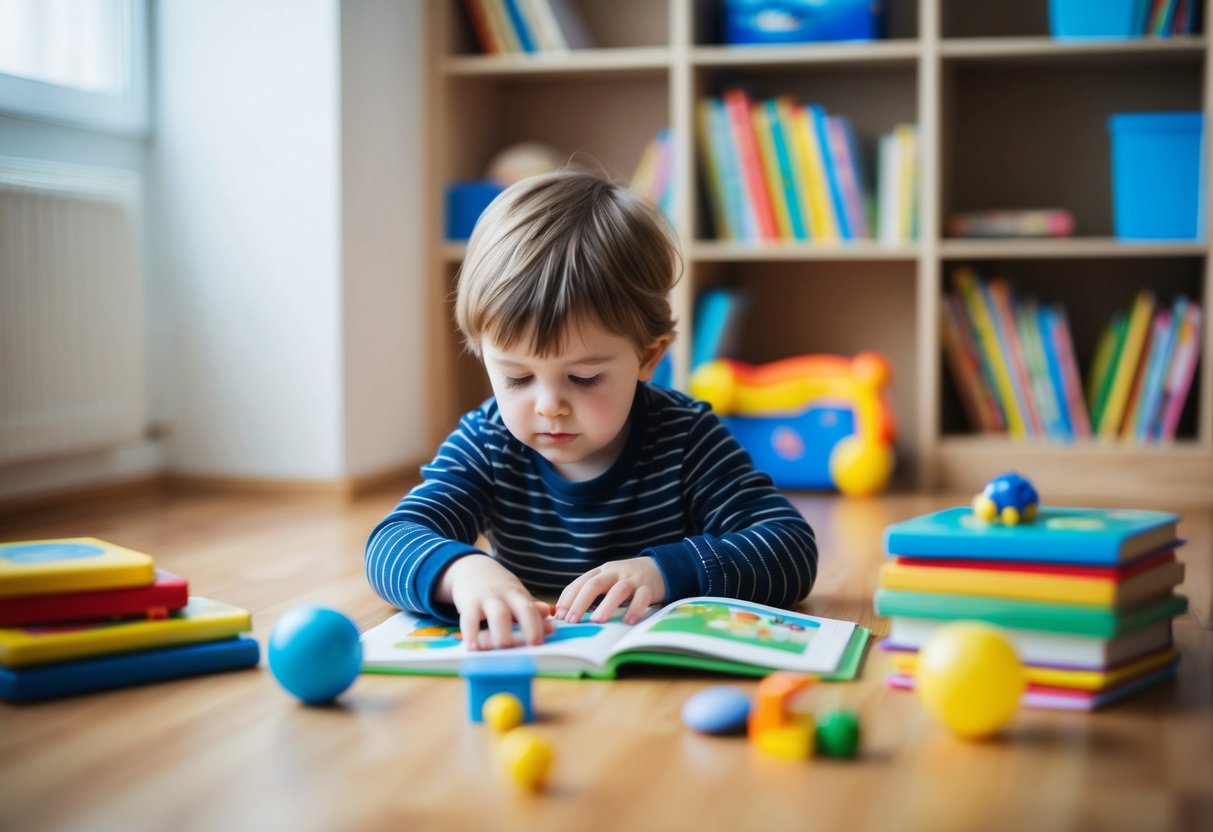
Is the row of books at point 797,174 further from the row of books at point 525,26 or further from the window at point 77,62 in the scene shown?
the window at point 77,62

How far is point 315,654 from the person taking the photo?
99 cm

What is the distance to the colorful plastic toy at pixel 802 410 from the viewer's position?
2432mm

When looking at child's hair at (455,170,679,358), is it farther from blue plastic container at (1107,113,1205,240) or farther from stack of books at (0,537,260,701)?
blue plastic container at (1107,113,1205,240)

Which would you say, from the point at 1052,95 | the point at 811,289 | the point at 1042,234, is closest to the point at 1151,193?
the point at 1042,234

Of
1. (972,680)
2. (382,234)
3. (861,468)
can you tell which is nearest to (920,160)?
(861,468)

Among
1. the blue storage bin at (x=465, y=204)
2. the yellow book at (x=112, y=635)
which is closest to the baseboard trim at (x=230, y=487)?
the blue storage bin at (x=465, y=204)

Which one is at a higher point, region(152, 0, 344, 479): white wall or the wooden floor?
region(152, 0, 344, 479): white wall

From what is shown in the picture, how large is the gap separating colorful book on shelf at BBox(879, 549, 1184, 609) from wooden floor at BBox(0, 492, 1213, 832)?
0.09m

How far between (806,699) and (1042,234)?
5.48 feet

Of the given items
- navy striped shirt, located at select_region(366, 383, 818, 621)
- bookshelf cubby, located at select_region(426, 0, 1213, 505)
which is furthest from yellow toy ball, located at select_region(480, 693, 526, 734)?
bookshelf cubby, located at select_region(426, 0, 1213, 505)

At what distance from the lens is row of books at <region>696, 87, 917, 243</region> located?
8.19ft

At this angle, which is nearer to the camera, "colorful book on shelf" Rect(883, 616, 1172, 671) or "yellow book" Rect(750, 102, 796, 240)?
"colorful book on shelf" Rect(883, 616, 1172, 671)

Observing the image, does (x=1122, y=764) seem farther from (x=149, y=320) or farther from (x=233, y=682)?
(x=149, y=320)

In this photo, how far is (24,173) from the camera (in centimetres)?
204
